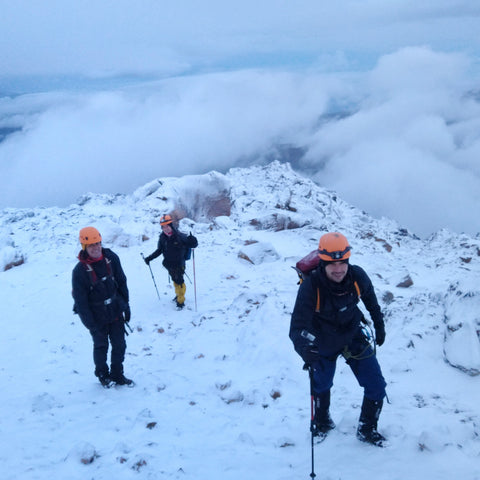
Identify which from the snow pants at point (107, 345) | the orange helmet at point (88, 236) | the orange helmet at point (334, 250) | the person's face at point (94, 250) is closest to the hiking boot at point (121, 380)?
the snow pants at point (107, 345)

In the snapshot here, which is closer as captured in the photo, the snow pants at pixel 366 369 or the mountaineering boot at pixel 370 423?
the snow pants at pixel 366 369

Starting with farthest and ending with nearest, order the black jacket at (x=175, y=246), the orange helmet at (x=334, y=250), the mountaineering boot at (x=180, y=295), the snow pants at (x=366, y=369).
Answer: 1. the mountaineering boot at (x=180, y=295)
2. the black jacket at (x=175, y=246)
3. the snow pants at (x=366, y=369)
4. the orange helmet at (x=334, y=250)

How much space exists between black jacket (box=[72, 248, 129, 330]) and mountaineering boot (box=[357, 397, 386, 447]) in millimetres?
4259

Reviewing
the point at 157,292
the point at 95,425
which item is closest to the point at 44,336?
the point at 157,292

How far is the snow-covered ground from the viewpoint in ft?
16.0

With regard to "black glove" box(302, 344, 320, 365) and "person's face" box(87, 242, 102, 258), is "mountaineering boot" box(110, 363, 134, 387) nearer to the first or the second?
"person's face" box(87, 242, 102, 258)

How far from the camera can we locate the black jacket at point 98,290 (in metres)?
6.03

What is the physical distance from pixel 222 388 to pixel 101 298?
2819mm

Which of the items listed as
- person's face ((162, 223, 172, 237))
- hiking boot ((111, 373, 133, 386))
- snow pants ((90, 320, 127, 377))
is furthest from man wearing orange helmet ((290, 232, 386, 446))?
person's face ((162, 223, 172, 237))

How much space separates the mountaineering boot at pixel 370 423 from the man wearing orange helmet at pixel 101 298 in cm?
426

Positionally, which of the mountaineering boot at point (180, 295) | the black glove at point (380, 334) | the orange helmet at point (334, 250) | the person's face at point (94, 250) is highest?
the orange helmet at point (334, 250)

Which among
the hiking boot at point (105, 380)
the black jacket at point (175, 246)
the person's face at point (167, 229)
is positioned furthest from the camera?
the black jacket at point (175, 246)

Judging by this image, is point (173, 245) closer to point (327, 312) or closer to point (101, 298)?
point (101, 298)

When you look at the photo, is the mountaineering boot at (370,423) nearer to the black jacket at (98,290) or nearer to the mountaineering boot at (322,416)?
the mountaineering boot at (322,416)
